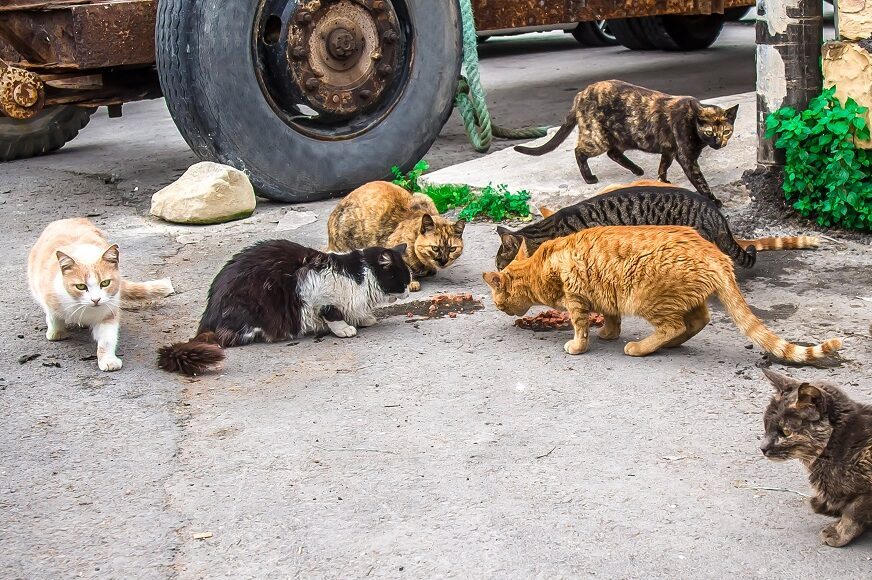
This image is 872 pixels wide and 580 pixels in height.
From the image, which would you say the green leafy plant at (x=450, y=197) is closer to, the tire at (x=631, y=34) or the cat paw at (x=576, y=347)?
the cat paw at (x=576, y=347)

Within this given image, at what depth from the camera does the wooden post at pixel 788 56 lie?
585 centimetres

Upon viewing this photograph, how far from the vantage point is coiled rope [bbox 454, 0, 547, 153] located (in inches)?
294

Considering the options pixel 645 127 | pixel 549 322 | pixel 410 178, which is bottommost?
pixel 549 322

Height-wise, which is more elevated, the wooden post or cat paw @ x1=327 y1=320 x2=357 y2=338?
the wooden post

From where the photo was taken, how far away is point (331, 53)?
6.96m

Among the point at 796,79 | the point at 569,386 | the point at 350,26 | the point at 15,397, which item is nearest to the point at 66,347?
the point at 15,397

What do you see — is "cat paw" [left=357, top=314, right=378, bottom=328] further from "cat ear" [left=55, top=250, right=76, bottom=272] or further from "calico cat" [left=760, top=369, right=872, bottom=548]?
"calico cat" [left=760, top=369, right=872, bottom=548]

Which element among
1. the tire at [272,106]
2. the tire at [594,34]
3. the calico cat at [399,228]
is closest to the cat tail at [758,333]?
the calico cat at [399,228]

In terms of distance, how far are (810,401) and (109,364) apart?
288 centimetres

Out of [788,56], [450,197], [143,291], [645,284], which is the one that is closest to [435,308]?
[645,284]

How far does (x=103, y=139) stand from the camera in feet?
33.0

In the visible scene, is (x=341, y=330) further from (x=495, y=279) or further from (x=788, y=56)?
(x=788, y=56)

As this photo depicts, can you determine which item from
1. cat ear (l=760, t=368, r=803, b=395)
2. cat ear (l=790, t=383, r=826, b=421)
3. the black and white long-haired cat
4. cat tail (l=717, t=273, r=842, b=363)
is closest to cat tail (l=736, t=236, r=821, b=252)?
cat tail (l=717, t=273, r=842, b=363)

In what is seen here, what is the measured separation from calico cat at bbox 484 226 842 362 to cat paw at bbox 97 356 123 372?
1796 millimetres
